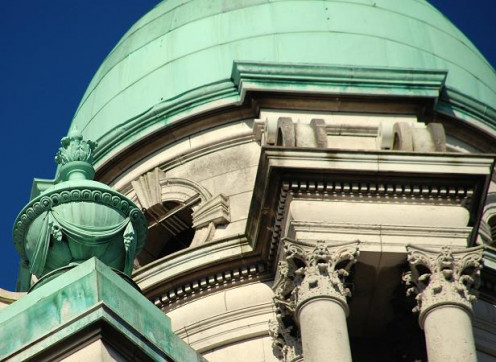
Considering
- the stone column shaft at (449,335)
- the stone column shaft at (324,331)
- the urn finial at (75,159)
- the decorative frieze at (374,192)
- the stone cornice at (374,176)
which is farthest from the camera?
the decorative frieze at (374,192)

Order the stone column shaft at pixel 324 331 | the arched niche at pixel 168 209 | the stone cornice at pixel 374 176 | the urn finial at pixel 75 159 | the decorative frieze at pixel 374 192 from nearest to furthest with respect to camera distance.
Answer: the urn finial at pixel 75 159, the stone column shaft at pixel 324 331, the stone cornice at pixel 374 176, the decorative frieze at pixel 374 192, the arched niche at pixel 168 209

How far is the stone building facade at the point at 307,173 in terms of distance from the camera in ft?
86.0

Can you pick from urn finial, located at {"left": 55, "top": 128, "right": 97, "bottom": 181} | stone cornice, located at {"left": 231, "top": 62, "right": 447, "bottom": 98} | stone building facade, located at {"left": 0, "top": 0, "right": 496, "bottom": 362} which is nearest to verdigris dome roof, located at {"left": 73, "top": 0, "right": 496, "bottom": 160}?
stone building facade, located at {"left": 0, "top": 0, "right": 496, "bottom": 362}

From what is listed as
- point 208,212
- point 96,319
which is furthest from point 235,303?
point 96,319

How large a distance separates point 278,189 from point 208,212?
5.78m

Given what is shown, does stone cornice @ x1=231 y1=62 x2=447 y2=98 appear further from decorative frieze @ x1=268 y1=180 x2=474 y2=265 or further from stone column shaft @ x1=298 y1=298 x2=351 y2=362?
stone column shaft @ x1=298 y1=298 x2=351 y2=362

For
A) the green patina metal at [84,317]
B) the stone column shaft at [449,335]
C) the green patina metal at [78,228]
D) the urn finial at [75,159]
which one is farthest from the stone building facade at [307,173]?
the green patina metal at [84,317]

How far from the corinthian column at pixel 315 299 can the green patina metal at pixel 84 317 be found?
27.6 ft

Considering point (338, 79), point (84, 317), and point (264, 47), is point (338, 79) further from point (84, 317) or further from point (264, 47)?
point (84, 317)

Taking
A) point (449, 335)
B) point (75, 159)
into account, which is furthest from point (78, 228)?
point (449, 335)

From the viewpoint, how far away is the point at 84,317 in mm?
15180

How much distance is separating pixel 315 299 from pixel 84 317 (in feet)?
34.4

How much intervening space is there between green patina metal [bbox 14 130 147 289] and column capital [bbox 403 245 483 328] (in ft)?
28.6

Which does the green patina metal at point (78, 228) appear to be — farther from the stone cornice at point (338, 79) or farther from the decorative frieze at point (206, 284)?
the stone cornice at point (338, 79)
